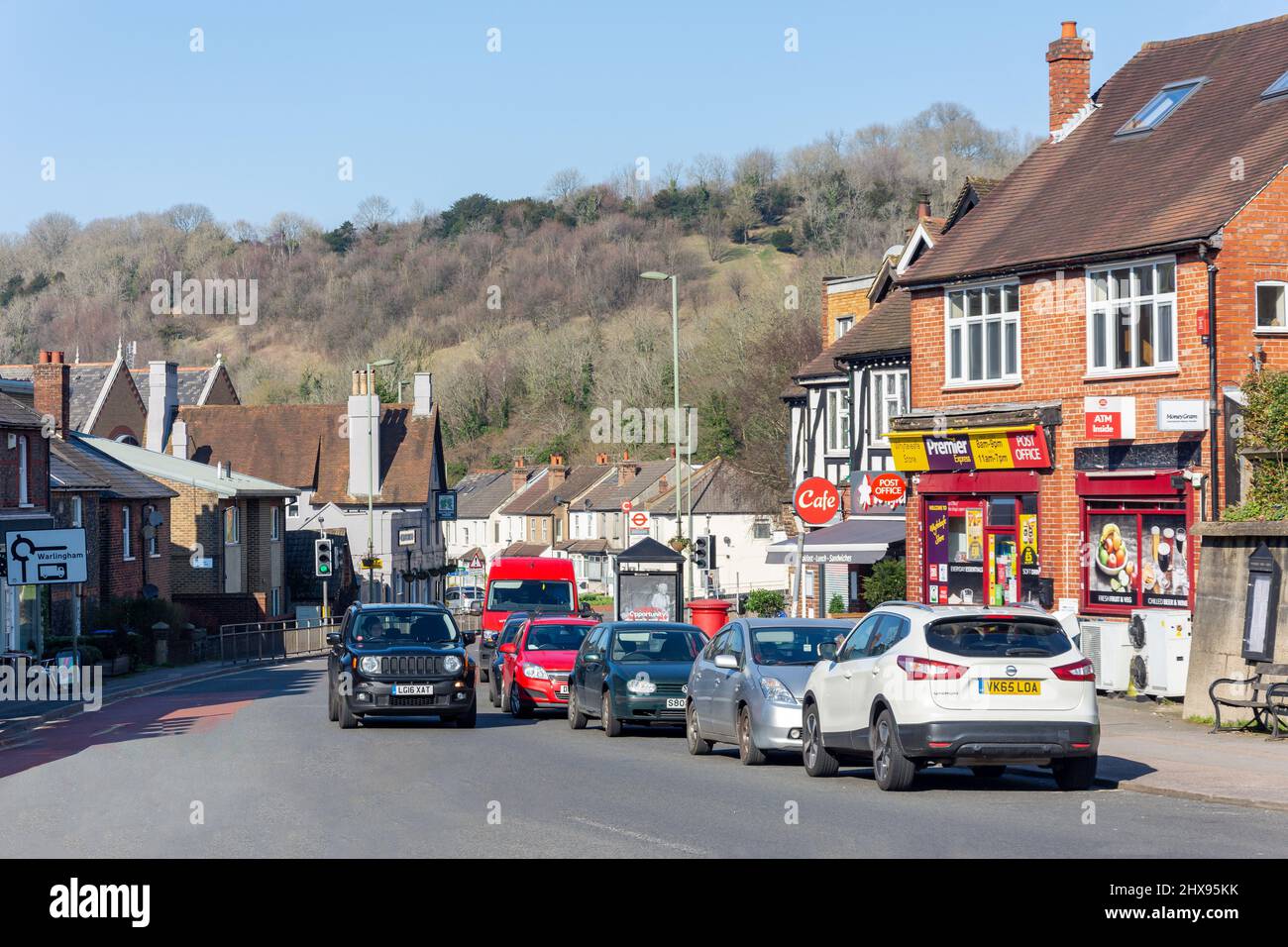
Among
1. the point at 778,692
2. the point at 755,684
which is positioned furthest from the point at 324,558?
the point at 778,692

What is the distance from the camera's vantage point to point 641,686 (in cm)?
2130

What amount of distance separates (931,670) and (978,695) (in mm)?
439

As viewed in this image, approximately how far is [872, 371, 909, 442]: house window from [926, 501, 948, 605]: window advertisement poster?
6280 millimetres

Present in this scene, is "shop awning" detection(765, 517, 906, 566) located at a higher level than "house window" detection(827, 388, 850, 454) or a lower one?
lower

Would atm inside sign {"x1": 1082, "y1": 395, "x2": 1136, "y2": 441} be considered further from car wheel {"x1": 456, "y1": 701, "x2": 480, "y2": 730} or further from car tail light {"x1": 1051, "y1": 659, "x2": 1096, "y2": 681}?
car tail light {"x1": 1051, "y1": 659, "x2": 1096, "y2": 681}

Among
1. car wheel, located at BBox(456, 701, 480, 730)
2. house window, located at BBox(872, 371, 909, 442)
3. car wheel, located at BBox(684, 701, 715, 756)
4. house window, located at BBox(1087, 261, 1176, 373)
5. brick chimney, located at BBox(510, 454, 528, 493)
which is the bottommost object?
car wheel, located at BBox(456, 701, 480, 730)

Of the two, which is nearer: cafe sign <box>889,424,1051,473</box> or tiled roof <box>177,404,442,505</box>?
cafe sign <box>889,424,1051,473</box>

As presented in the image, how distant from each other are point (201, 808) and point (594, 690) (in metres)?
9.40

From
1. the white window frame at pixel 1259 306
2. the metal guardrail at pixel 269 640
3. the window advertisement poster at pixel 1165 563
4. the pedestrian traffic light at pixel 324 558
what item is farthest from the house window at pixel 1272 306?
the pedestrian traffic light at pixel 324 558

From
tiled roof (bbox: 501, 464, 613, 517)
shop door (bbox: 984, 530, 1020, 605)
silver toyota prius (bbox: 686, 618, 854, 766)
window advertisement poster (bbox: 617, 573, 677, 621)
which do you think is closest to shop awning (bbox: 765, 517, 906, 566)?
window advertisement poster (bbox: 617, 573, 677, 621)

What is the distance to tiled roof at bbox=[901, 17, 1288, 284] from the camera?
84.2 ft

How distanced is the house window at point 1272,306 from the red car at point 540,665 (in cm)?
1151

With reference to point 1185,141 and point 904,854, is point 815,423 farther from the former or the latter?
point 904,854
